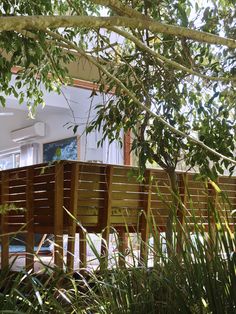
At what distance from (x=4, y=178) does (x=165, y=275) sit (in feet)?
9.80

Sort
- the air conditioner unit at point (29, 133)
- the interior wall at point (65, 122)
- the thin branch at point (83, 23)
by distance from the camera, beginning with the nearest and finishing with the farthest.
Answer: the thin branch at point (83, 23) < the interior wall at point (65, 122) < the air conditioner unit at point (29, 133)

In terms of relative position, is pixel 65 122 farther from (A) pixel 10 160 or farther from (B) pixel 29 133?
(A) pixel 10 160

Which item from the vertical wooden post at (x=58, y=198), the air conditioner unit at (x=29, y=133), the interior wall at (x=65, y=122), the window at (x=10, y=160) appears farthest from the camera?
the window at (x=10, y=160)

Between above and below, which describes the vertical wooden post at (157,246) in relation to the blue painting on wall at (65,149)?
below

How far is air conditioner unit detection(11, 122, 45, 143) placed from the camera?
945 centimetres

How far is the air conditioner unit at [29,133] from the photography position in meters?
9.45

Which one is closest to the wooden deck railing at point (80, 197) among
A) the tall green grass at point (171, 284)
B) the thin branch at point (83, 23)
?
the tall green grass at point (171, 284)

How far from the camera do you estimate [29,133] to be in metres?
9.63

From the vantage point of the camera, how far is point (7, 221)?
4.46 metres

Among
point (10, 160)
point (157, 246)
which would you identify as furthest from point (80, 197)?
point (10, 160)

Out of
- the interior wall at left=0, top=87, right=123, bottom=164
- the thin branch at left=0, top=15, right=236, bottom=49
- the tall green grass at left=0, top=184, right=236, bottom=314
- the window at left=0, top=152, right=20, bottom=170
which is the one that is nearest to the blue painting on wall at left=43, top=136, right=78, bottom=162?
the interior wall at left=0, top=87, right=123, bottom=164

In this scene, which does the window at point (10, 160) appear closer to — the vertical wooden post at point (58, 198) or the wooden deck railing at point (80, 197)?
the wooden deck railing at point (80, 197)

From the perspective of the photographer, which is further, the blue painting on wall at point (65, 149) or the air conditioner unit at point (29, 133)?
the air conditioner unit at point (29, 133)

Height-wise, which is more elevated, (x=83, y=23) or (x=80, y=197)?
(x=83, y=23)
